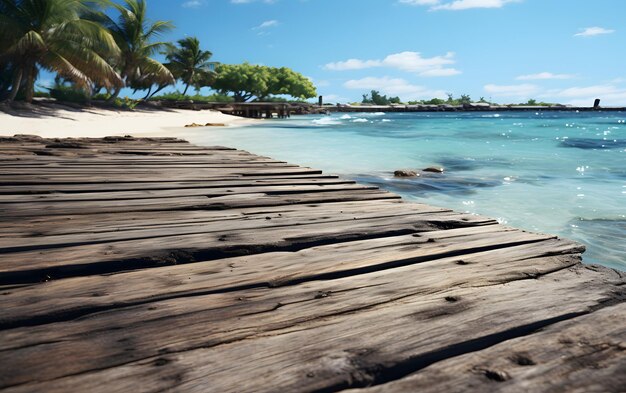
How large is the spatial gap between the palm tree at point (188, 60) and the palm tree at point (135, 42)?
8492mm

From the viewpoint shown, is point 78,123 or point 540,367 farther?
point 78,123

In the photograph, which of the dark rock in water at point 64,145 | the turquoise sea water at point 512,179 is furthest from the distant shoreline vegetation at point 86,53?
the dark rock in water at point 64,145

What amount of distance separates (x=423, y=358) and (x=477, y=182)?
28.3 ft

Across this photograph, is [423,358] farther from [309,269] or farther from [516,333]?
[309,269]

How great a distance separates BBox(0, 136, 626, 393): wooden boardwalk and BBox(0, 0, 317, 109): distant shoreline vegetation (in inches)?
816

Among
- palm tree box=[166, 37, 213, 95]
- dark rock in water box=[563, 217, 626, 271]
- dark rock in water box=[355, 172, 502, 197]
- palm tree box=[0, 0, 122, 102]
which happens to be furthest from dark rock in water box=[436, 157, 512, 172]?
palm tree box=[166, 37, 213, 95]

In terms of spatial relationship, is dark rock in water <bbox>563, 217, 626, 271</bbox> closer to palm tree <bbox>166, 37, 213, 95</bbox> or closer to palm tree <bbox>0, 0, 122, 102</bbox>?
palm tree <bbox>0, 0, 122, 102</bbox>

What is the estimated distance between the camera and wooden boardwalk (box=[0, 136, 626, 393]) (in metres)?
1.06

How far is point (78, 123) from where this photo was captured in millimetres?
19625

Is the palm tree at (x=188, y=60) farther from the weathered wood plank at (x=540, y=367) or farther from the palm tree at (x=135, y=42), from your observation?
the weathered wood plank at (x=540, y=367)

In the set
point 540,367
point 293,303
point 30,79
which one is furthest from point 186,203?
point 30,79

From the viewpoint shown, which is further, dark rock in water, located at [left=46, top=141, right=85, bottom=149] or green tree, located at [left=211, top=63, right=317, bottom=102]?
green tree, located at [left=211, top=63, right=317, bottom=102]

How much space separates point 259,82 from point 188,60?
17.4 metres

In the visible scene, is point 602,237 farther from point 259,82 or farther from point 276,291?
point 259,82
